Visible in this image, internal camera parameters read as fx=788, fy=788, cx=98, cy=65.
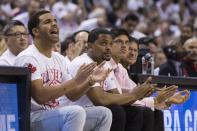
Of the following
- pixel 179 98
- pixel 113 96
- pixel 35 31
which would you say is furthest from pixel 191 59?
pixel 35 31

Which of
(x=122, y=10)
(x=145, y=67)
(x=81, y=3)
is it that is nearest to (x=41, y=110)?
(x=145, y=67)

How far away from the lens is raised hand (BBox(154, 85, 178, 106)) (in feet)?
30.8

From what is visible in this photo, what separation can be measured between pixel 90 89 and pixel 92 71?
0.53 metres

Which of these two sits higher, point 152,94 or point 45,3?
point 45,3

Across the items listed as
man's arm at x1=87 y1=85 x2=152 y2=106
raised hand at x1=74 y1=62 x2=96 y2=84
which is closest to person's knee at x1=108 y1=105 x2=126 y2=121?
man's arm at x1=87 y1=85 x2=152 y2=106

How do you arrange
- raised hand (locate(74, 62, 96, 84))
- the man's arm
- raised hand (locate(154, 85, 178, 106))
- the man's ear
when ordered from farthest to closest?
raised hand (locate(154, 85, 178, 106))
the man's arm
the man's ear
raised hand (locate(74, 62, 96, 84))

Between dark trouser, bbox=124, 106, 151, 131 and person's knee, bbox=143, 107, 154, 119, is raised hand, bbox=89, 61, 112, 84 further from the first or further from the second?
person's knee, bbox=143, 107, 154, 119

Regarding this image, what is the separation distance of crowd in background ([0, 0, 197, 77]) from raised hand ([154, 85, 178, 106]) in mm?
858

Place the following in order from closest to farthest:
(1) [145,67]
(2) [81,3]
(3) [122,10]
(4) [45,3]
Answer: (1) [145,67], (4) [45,3], (2) [81,3], (3) [122,10]

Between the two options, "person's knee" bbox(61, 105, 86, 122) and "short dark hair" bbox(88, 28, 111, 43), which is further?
"short dark hair" bbox(88, 28, 111, 43)

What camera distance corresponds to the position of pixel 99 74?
27.2 ft

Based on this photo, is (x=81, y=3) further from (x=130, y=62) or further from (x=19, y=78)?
(x=19, y=78)

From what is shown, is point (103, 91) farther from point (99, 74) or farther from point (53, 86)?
point (53, 86)

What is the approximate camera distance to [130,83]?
947 centimetres
